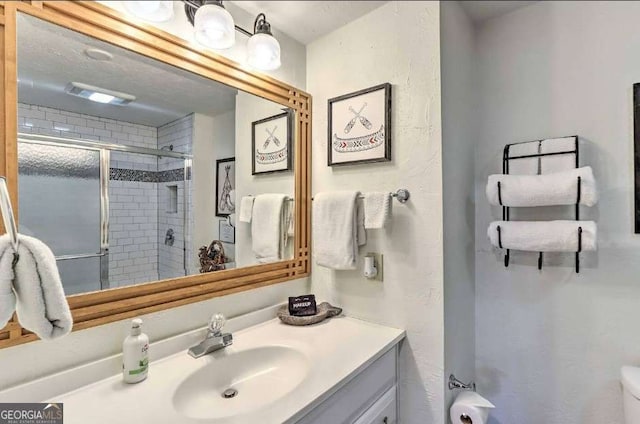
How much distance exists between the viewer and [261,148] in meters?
1.32

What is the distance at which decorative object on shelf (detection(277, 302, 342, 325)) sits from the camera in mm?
1230

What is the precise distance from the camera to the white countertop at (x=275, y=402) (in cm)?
69

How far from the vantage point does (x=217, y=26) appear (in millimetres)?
1007

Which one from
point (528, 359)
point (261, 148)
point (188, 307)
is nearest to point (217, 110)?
point (261, 148)

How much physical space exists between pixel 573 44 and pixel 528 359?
1285 millimetres

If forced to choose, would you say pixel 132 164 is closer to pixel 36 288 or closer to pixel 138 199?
pixel 138 199

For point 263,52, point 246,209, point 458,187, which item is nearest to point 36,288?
point 246,209

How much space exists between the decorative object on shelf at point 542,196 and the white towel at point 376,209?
42 cm

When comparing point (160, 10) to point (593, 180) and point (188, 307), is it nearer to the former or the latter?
point (188, 307)

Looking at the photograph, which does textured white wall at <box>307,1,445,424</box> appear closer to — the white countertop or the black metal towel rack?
the white countertop

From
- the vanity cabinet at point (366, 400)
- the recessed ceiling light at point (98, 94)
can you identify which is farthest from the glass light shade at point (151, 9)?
the vanity cabinet at point (366, 400)

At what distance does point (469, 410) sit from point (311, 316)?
658 mm

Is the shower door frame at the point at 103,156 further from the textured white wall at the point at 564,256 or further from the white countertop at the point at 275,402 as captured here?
the textured white wall at the point at 564,256

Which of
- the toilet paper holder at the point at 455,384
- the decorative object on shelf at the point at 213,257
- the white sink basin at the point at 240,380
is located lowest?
the toilet paper holder at the point at 455,384
